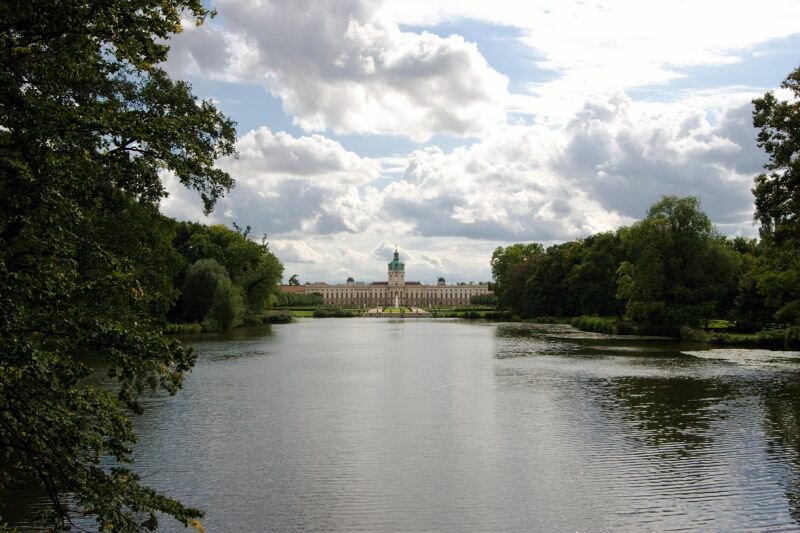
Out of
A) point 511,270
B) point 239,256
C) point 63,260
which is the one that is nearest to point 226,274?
point 239,256

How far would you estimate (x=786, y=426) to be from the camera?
15891mm

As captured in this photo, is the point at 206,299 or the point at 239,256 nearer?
the point at 206,299

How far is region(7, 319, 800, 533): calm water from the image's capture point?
10359 mm

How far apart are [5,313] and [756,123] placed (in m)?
22.5

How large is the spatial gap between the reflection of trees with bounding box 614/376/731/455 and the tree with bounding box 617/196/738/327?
70.7 feet

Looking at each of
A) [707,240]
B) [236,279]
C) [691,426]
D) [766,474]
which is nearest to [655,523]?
[766,474]

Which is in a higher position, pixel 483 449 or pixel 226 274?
pixel 226 274

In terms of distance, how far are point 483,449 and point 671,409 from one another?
662 centimetres

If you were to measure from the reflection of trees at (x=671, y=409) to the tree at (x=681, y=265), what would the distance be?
21.5m

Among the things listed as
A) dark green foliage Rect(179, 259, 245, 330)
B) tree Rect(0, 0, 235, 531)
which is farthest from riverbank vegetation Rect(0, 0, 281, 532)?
dark green foliage Rect(179, 259, 245, 330)

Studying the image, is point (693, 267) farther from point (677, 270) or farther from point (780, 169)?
point (780, 169)

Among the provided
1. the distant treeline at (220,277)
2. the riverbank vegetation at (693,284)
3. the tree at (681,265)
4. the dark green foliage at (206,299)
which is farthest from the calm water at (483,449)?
the dark green foliage at (206,299)

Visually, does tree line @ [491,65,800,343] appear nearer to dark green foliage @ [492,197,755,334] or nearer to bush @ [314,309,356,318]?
dark green foliage @ [492,197,755,334]

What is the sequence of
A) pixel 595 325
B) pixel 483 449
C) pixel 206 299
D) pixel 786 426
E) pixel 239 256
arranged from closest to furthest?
pixel 483 449 → pixel 786 426 → pixel 206 299 → pixel 595 325 → pixel 239 256
